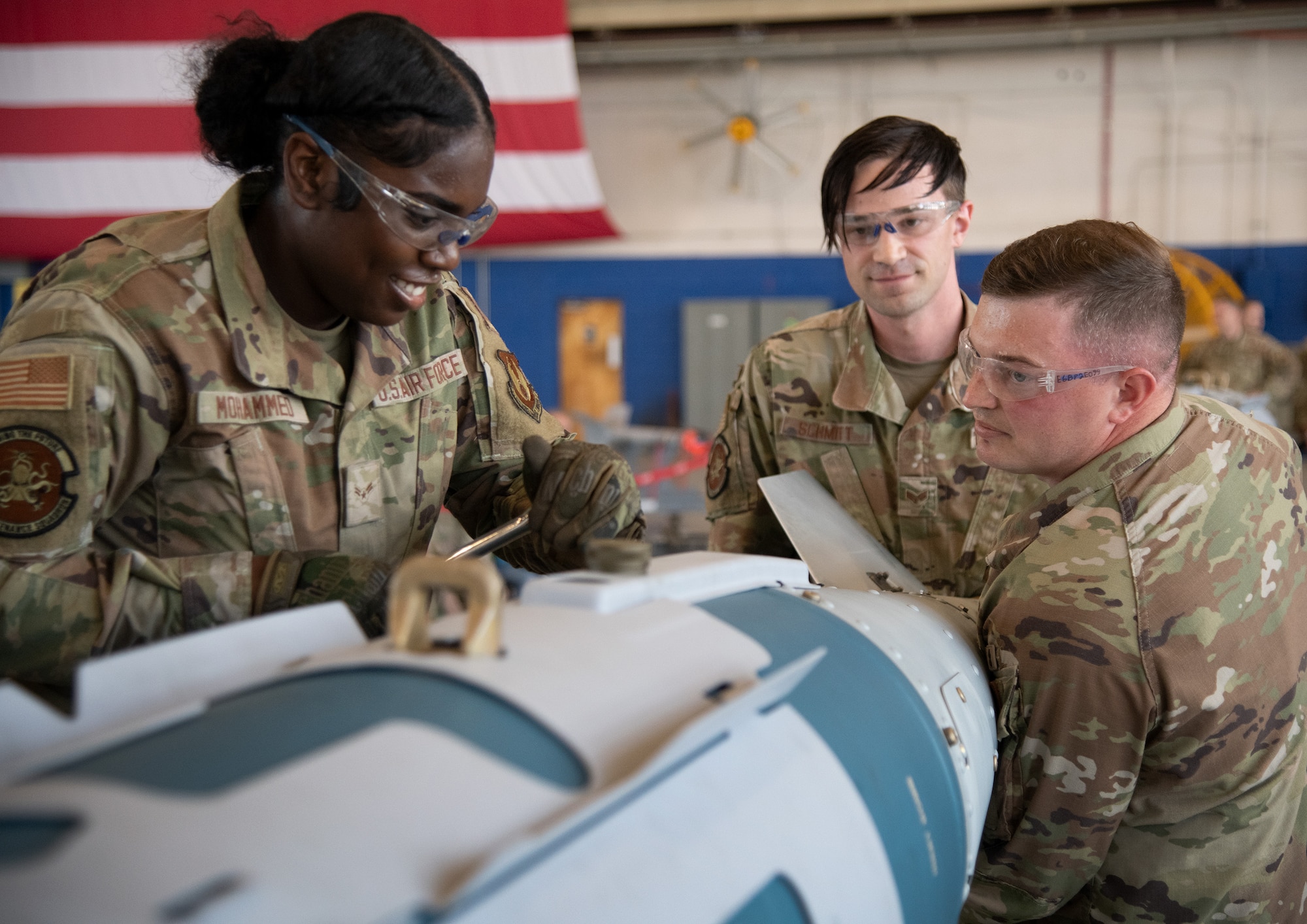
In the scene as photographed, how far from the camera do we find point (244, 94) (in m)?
1.40

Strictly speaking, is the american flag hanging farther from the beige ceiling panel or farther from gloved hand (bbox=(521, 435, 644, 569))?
gloved hand (bbox=(521, 435, 644, 569))

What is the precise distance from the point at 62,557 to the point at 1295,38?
1110 centimetres

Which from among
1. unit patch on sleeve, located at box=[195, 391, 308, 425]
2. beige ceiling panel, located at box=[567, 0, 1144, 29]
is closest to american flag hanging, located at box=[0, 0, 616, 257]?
beige ceiling panel, located at box=[567, 0, 1144, 29]

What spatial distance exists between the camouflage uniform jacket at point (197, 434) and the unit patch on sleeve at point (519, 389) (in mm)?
10

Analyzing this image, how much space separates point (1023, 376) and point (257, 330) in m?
1.11

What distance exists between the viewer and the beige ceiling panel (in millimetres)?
9266

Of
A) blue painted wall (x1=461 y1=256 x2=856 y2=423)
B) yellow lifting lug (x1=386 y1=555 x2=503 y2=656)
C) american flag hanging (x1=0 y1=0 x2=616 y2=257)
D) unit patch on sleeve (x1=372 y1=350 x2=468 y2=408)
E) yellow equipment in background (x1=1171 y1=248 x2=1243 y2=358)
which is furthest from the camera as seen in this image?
blue painted wall (x1=461 y1=256 x2=856 y2=423)

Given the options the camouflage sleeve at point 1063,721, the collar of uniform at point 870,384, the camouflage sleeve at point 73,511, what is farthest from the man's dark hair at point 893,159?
the camouflage sleeve at point 73,511

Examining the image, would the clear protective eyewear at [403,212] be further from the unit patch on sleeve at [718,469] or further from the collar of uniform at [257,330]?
the unit patch on sleeve at [718,469]

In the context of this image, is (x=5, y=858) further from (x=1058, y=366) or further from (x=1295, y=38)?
(x=1295, y=38)

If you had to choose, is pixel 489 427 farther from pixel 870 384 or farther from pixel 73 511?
pixel 870 384

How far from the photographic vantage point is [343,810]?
0.56 metres

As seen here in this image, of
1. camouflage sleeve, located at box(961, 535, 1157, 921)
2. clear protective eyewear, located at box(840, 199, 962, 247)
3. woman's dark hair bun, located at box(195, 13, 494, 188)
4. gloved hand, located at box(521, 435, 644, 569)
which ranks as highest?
woman's dark hair bun, located at box(195, 13, 494, 188)

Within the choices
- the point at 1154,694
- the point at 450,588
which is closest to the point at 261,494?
the point at 450,588
